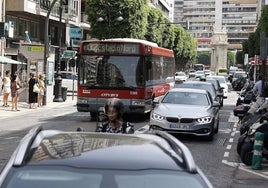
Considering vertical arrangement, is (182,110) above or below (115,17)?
below

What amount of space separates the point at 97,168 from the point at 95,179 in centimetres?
7

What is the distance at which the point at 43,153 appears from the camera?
3631 millimetres

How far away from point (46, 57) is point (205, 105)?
1459 centimetres

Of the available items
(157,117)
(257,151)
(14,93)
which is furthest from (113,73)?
(257,151)

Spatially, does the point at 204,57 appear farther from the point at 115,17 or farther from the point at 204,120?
the point at 204,120

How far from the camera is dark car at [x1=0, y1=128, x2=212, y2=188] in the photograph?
3395mm

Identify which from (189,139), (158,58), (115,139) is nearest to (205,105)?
(189,139)

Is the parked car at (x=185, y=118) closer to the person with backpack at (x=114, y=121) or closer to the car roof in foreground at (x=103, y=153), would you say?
the person with backpack at (x=114, y=121)

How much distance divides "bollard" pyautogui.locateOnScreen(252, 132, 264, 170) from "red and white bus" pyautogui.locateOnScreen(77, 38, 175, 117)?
9.63 metres

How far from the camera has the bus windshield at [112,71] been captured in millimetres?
A: 20953

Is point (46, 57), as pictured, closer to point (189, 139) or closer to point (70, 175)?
point (189, 139)

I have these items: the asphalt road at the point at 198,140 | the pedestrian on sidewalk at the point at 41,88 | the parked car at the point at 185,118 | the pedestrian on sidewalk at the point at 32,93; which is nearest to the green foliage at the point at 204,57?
the asphalt road at the point at 198,140

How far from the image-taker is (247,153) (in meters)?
12.2

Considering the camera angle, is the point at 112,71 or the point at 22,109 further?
the point at 22,109
